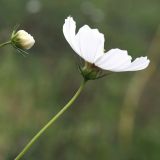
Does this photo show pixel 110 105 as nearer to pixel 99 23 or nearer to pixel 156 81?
pixel 99 23

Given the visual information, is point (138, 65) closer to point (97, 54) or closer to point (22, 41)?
point (97, 54)

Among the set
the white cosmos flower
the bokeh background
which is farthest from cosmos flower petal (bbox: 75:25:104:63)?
the bokeh background

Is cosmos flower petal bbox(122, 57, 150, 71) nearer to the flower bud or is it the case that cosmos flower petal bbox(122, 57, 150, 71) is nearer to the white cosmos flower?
the white cosmos flower

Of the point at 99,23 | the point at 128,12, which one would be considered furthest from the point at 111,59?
the point at 128,12

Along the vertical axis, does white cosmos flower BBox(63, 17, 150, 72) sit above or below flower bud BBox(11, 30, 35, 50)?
above

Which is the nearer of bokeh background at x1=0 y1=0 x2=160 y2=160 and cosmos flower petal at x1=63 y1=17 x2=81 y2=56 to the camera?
cosmos flower petal at x1=63 y1=17 x2=81 y2=56

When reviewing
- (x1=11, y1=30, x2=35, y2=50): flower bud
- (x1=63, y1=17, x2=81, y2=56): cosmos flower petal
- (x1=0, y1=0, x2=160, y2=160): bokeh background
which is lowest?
(x1=11, y1=30, x2=35, y2=50): flower bud

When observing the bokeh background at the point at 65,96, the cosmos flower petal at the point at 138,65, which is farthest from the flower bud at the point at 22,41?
the bokeh background at the point at 65,96
